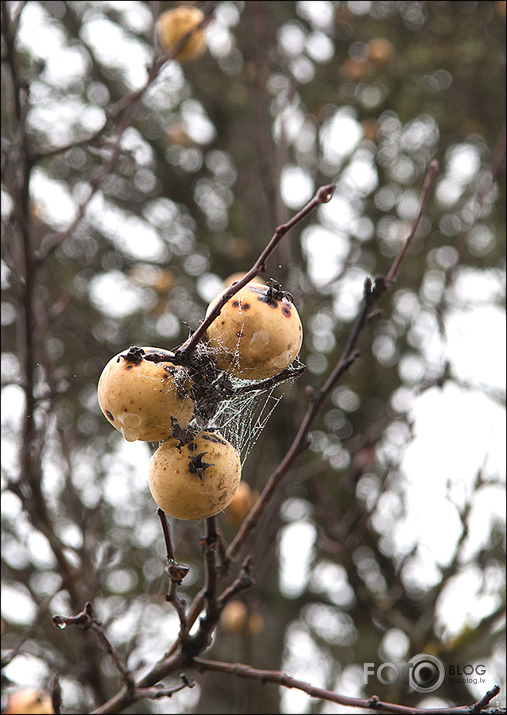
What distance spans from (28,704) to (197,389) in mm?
1466

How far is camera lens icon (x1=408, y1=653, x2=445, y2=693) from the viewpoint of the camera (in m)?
2.35

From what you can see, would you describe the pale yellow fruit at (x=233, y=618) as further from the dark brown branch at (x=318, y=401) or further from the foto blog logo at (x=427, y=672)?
the dark brown branch at (x=318, y=401)

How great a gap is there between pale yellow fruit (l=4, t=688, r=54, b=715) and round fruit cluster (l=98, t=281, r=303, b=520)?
127 centimetres

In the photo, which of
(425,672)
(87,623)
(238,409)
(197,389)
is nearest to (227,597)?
(87,623)

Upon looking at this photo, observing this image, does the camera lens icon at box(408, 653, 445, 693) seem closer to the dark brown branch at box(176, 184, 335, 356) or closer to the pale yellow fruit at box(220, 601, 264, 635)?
the pale yellow fruit at box(220, 601, 264, 635)

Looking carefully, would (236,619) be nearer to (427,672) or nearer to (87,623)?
(427,672)

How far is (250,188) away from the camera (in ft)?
16.2

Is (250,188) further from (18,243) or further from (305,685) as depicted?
(305,685)

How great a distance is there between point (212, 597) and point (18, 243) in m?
1.51

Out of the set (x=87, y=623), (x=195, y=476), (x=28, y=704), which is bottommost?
(x=28, y=704)

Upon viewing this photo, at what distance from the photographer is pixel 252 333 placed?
1040 millimetres

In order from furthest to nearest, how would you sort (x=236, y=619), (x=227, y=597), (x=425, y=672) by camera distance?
(x=236, y=619) → (x=425, y=672) → (x=227, y=597)

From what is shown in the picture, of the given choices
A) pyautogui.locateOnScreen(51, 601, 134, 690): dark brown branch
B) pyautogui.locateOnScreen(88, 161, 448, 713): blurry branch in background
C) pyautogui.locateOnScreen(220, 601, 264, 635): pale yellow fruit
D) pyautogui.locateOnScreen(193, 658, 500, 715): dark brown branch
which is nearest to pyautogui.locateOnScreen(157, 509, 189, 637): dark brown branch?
pyautogui.locateOnScreen(88, 161, 448, 713): blurry branch in background

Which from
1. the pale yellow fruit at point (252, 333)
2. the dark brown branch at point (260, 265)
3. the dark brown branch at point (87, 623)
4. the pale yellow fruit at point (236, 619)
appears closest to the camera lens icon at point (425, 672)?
the pale yellow fruit at point (236, 619)
